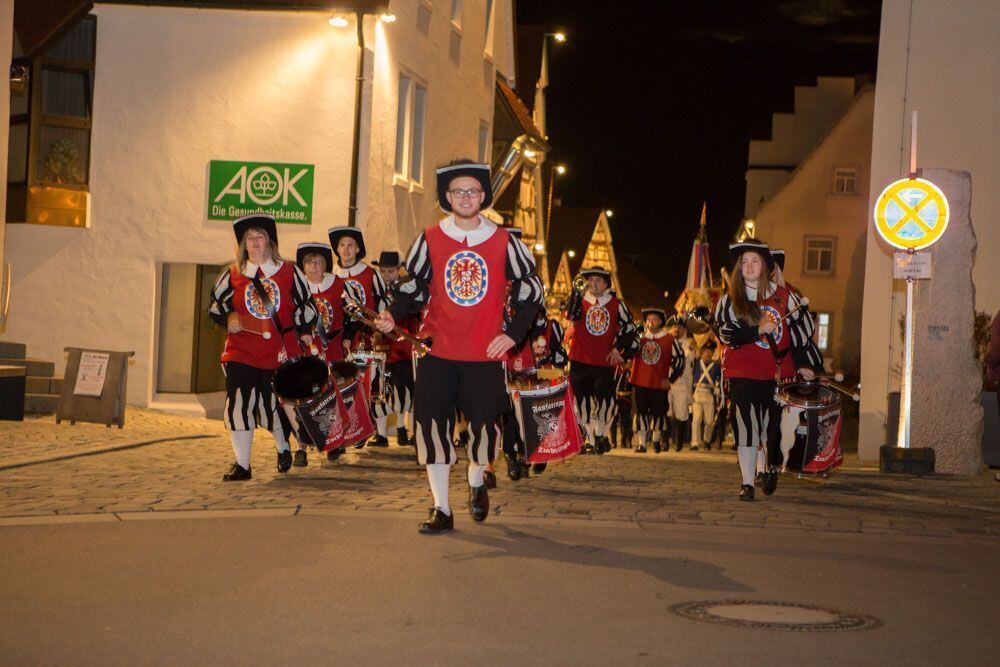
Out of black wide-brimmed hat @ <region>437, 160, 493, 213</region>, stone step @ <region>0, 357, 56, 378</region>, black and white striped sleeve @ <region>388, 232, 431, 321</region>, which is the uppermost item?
black wide-brimmed hat @ <region>437, 160, 493, 213</region>

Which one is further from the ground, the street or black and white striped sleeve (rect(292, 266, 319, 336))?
black and white striped sleeve (rect(292, 266, 319, 336))

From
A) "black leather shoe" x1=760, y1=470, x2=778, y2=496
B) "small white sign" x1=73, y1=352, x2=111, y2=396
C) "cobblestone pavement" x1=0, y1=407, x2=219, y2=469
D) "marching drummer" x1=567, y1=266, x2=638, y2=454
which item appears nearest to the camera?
"black leather shoe" x1=760, y1=470, x2=778, y2=496

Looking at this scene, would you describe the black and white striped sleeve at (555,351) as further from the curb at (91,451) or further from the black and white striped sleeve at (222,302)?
the curb at (91,451)

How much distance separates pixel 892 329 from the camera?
2039 centimetres

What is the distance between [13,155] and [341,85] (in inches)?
191

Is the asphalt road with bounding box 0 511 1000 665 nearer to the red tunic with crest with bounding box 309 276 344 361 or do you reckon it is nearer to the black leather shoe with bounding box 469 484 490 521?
the black leather shoe with bounding box 469 484 490 521

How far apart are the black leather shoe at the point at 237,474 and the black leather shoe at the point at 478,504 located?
10.2 feet

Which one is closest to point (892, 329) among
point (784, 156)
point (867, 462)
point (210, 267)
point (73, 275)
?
point (867, 462)

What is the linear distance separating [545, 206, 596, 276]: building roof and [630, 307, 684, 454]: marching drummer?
53473 mm

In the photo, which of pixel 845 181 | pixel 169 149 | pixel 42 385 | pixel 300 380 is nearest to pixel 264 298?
pixel 300 380

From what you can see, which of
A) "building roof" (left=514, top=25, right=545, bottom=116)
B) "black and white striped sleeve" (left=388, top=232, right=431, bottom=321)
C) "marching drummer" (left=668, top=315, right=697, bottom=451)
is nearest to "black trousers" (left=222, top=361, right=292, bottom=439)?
"black and white striped sleeve" (left=388, top=232, right=431, bottom=321)

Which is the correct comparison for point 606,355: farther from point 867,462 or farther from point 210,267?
point 210,267

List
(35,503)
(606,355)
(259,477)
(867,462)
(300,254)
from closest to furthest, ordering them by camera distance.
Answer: (35,503) < (259,477) < (300,254) < (606,355) < (867,462)

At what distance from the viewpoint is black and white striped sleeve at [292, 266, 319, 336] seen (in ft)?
39.7
